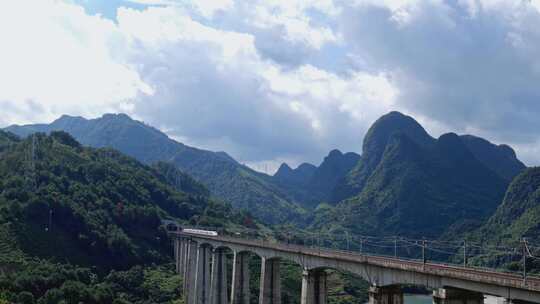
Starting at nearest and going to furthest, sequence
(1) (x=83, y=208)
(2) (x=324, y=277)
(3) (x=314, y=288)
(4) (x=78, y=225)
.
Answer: (3) (x=314, y=288) < (2) (x=324, y=277) < (4) (x=78, y=225) < (1) (x=83, y=208)

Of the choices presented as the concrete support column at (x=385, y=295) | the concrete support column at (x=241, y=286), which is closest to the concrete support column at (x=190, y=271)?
the concrete support column at (x=241, y=286)

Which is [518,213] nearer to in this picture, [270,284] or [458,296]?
[270,284]

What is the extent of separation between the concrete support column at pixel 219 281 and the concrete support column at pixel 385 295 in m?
44.8

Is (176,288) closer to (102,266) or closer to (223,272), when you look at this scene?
(102,266)

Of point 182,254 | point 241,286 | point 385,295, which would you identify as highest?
point 385,295

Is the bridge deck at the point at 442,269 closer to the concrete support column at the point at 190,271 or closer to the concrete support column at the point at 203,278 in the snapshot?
the concrete support column at the point at 203,278

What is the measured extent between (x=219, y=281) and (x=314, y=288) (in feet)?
113

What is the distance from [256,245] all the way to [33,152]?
9512 centimetres

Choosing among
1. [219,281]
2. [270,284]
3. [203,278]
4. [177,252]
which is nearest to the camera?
[270,284]

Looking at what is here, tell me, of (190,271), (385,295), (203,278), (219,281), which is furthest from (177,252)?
(385,295)

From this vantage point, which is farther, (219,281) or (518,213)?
(518,213)

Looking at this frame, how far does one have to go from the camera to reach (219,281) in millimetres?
88438

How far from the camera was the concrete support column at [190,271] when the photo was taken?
336 ft

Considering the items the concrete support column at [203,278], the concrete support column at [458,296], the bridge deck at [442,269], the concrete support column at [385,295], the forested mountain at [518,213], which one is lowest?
the concrete support column at [203,278]
